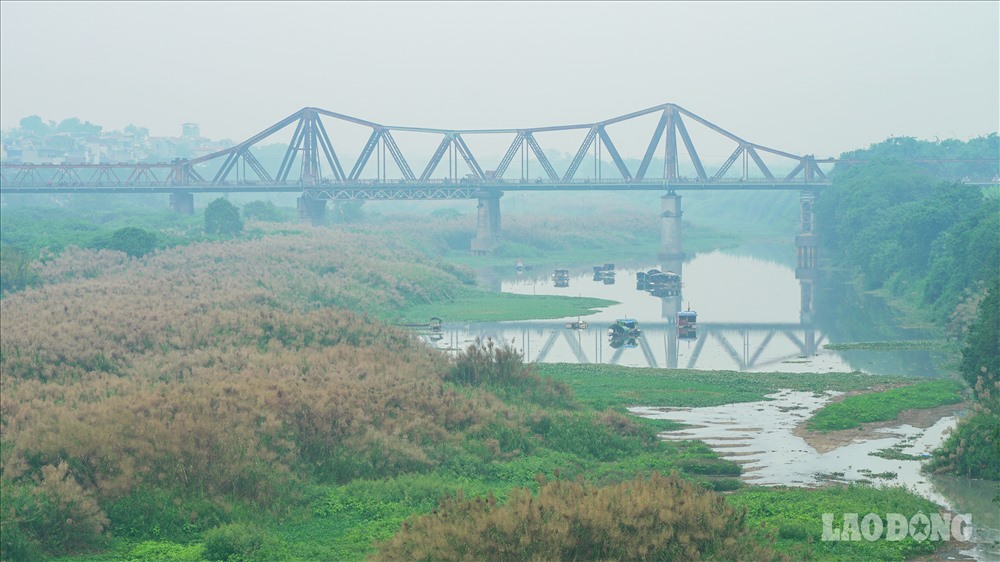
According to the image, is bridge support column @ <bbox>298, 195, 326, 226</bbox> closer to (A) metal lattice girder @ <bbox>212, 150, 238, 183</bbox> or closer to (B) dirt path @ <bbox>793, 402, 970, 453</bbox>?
(A) metal lattice girder @ <bbox>212, 150, 238, 183</bbox>

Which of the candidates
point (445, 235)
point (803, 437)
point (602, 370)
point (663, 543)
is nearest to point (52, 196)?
point (445, 235)

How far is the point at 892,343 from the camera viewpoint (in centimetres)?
5041

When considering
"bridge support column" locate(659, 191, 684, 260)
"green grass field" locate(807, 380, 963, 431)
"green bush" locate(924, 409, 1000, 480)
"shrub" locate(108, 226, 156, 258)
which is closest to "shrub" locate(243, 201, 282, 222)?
"bridge support column" locate(659, 191, 684, 260)

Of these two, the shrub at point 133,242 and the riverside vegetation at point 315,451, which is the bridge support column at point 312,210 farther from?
the riverside vegetation at point 315,451

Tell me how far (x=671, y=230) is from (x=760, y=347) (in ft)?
181

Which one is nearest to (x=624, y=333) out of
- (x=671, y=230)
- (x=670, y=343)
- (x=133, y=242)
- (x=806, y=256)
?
(x=670, y=343)

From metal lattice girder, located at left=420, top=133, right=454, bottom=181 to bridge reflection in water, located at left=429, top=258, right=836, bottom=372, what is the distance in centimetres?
6117

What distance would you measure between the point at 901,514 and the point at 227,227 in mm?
76318

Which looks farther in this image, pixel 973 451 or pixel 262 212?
pixel 262 212

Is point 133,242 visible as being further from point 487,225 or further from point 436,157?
point 436,157

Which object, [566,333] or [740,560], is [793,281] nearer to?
[566,333]

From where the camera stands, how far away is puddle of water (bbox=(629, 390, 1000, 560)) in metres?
23.9

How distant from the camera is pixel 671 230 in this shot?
352 ft

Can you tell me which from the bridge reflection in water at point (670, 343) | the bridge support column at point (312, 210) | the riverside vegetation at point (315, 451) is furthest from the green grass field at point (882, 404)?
the bridge support column at point (312, 210)
